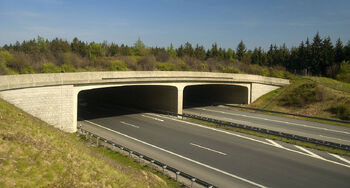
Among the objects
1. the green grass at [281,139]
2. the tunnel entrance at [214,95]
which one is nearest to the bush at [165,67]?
the tunnel entrance at [214,95]

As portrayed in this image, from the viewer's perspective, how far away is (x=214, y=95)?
4753cm

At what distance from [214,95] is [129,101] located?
647 inches

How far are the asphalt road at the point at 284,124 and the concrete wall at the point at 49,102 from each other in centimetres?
1858

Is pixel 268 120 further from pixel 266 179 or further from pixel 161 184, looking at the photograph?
pixel 161 184

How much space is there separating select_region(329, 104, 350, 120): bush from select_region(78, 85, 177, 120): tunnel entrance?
2101 centimetres

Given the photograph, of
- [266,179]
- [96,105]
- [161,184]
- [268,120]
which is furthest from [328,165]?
[96,105]

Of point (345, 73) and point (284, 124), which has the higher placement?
point (345, 73)

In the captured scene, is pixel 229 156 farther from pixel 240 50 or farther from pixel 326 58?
pixel 240 50

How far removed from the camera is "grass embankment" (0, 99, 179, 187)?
904cm

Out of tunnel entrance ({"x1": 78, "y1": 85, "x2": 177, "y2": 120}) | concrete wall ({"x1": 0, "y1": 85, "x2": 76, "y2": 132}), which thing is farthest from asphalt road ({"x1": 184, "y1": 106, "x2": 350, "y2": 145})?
concrete wall ({"x1": 0, "y1": 85, "x2": 76, "y2": 132})

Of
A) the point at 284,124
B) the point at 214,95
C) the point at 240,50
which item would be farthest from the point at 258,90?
the point at 240,50

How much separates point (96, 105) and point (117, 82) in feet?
49.4

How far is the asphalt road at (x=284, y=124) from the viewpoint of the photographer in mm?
25300

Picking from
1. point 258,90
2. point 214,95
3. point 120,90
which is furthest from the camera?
point 214,95
